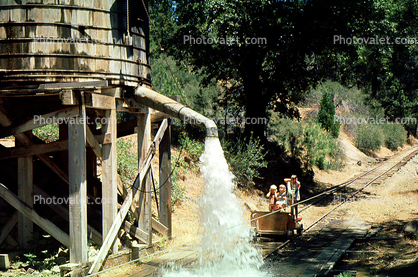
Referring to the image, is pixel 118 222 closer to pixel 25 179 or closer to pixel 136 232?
pixel 136 232

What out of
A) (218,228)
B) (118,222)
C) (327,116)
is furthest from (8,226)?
(327,116)

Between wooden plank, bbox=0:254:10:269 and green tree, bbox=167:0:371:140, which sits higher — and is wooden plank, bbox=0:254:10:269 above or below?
below

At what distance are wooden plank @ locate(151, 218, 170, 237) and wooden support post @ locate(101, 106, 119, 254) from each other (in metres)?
2.44

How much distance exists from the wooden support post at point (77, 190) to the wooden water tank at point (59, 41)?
0.98m

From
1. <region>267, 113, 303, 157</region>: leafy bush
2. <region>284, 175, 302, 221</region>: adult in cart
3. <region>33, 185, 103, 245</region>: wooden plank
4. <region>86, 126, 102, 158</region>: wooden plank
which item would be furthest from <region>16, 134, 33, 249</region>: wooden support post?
<region>267, 113, 303, 157</region>: leafy bush

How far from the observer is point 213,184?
8844mm

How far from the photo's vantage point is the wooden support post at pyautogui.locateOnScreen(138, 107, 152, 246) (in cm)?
1027

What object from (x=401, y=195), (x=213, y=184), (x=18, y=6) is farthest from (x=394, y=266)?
(x=401, y=195)

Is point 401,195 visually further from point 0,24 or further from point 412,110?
point 412,110

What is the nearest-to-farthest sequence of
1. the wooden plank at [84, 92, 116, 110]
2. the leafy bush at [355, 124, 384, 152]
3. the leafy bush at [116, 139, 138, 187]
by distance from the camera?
1. the wooden plank at [84, 92, 116, 110]
2. the leafy bush at [116, 139, 138, 187]
3. the leafy bush at [355, 124, 384, 152]

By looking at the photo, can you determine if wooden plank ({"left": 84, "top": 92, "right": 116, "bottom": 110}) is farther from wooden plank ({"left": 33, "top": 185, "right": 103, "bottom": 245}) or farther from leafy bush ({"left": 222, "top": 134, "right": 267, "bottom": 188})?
leafy bush ({"left": 222, "top": 134, "right": 267, "bottom": 188})

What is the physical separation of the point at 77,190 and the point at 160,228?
13.1ft

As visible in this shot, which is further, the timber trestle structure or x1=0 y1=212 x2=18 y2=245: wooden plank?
x1=0 y1=212 x2=18 y2=245: wooden plank

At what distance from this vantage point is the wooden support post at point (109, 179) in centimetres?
902
